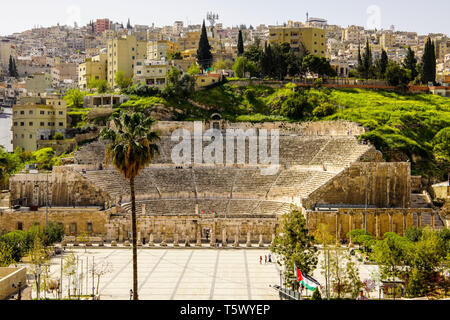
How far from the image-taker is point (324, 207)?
49.2 meters

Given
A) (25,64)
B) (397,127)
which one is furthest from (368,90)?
(25,64)

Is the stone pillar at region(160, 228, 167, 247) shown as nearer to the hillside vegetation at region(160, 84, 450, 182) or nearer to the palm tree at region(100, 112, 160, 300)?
the palm tree at region(100, 112, 160, 300)

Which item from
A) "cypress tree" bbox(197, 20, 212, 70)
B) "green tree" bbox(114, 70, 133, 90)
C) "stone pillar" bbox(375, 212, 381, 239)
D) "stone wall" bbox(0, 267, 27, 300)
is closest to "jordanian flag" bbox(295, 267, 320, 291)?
"stone wall" bbox(0, 267, 27, 300)

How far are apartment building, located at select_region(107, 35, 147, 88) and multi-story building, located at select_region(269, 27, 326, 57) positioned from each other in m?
34.7

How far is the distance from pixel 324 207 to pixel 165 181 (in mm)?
17444

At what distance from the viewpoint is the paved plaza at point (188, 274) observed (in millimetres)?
31016

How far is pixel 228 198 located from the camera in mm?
54781

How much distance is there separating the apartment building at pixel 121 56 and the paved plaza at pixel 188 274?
57029 mm

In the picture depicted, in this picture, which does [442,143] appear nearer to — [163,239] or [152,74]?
[163,239]

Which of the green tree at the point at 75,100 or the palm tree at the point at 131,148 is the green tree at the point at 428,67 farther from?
the palm tree at the point at 131,148

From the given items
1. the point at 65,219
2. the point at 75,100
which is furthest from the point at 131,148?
the point at 75,100

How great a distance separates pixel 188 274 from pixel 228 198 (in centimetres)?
1948

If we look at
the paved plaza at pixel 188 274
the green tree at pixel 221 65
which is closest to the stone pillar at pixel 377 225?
the paved plaza at pixel 188 274

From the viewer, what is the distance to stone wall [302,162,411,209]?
168 ft
